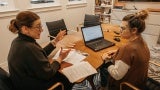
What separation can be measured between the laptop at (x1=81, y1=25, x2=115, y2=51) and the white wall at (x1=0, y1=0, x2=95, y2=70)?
5.57ft

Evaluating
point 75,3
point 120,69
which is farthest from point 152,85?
point 75,3

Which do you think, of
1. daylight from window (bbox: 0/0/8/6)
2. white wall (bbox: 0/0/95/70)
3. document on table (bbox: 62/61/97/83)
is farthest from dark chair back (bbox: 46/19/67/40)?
document on table (bbox: 62/61/97/83)

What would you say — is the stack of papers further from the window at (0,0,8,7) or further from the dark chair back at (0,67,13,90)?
the window at (0,0,8,7)

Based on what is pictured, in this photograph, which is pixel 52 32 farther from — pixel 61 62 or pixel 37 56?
pixel 37 56

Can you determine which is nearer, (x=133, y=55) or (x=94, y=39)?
(x=133, y=55)

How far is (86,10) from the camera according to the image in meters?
4.57

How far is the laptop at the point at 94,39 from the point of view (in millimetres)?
1893

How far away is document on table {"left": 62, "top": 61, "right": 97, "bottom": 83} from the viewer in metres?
1.29

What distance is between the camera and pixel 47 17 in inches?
140

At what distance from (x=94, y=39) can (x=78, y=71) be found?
76 cm

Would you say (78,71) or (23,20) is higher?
(23,20)

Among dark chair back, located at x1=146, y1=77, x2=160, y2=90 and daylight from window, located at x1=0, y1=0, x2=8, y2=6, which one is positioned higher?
daylight from window, located at x1=0, y1=0, x2=8, y2=6

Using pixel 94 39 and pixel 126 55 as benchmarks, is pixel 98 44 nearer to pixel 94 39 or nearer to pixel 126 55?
pixel 94 39

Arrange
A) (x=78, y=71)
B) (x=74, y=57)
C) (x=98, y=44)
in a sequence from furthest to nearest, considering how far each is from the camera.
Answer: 1. (x=98, y=44)
2. (x=74, y=57)
3. (x=78, y=71)
